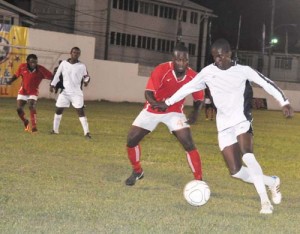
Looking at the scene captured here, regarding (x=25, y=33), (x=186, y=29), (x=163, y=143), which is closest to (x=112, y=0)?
(x=186, y=29)

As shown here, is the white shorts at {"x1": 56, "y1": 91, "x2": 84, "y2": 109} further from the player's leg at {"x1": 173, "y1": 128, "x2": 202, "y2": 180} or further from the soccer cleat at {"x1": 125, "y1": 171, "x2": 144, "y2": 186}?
the player's leg at {"x1": 173, "y1": 128, "x2": 202, "y2": 180}

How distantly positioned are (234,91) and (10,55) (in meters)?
29.9

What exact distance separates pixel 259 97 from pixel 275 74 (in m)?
29.0

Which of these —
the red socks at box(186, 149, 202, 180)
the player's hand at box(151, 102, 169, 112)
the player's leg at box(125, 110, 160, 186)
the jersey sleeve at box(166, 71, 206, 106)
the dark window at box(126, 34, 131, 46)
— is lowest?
the red socks at box(186, 149, 202, 180)

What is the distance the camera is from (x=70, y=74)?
16.2 meters

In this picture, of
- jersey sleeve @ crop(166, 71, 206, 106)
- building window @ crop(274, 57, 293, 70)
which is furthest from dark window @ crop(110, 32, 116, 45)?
jersey sleeve @ crop(166, 71, 206, 106)

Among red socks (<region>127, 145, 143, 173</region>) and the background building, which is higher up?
the background building

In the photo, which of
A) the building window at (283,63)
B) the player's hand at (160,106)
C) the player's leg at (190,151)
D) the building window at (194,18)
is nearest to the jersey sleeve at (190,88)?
the player's hand at (160,106)

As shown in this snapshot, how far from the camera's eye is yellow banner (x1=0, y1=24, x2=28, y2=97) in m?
35.9

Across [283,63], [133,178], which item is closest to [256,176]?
[133,178]

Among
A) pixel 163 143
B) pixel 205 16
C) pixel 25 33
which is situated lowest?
pixel 163 143

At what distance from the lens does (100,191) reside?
883cm

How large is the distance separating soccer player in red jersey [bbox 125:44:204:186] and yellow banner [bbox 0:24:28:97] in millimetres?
27510

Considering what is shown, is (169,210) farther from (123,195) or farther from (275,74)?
(275,74)
